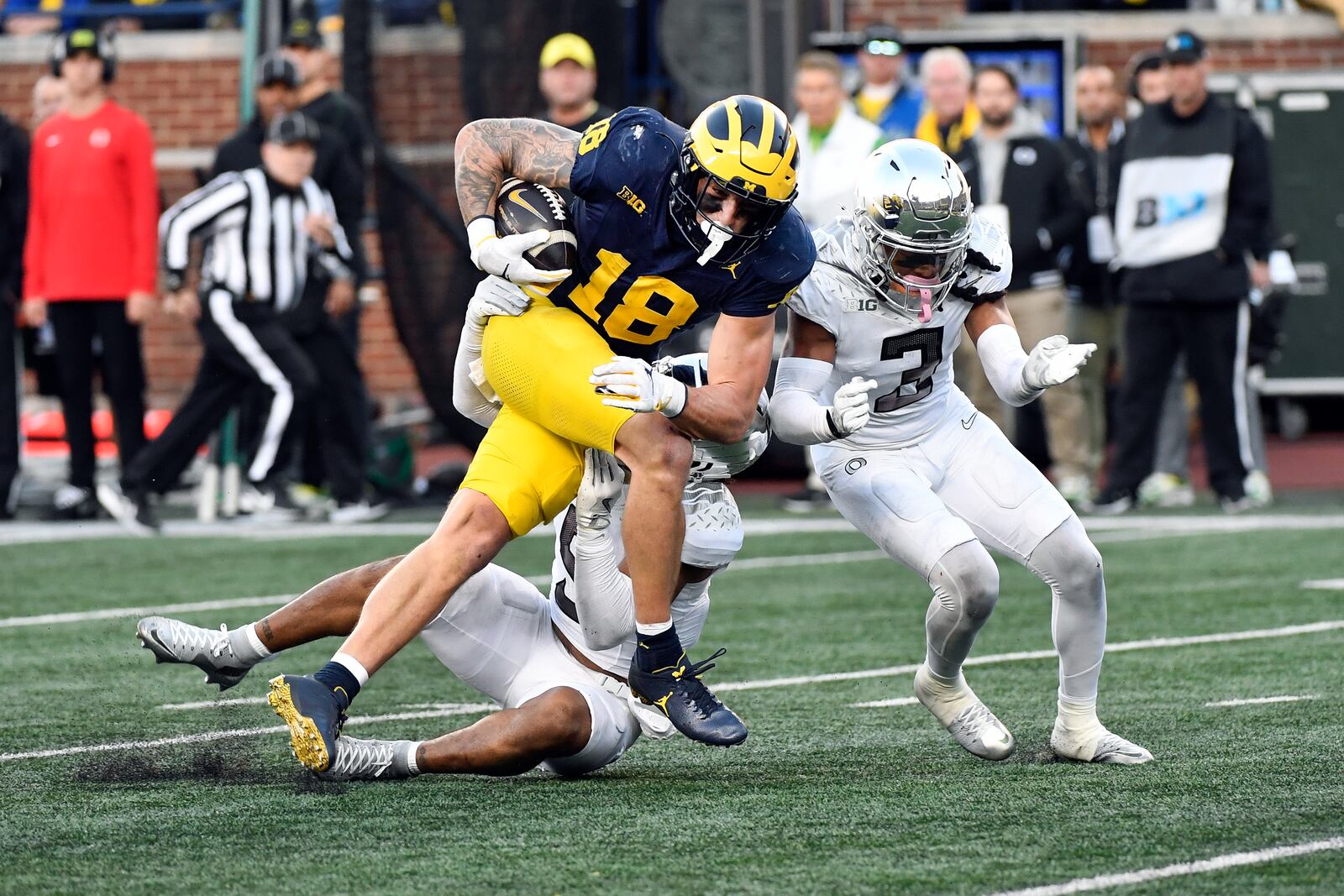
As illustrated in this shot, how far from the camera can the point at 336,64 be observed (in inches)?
497

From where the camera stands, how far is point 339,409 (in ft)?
35.1

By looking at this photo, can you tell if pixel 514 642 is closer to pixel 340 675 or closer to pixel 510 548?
pixel 340 675

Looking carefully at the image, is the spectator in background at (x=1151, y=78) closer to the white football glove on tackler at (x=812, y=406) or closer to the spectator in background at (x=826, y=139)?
the spectator in background at (x=826, y=139)

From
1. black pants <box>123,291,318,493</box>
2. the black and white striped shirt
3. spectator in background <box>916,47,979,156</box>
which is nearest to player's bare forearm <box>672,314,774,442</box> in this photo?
black pants <box>123,291,318,493</box>

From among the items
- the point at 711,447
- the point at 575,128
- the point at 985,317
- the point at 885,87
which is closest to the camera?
the point at 711,447

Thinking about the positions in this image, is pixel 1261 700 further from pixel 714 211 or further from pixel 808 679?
pixel 714 211

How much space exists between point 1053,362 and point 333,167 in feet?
21.4

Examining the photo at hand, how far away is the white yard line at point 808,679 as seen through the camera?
523 centimetres

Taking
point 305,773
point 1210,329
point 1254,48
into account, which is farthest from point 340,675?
point 1254,48

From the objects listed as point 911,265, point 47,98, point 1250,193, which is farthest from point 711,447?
point 47,98

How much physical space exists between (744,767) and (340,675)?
0.98m

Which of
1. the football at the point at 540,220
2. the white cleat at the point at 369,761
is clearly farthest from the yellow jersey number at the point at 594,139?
the white cleat at the point at 369,761

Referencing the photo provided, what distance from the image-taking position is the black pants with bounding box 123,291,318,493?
400 inches

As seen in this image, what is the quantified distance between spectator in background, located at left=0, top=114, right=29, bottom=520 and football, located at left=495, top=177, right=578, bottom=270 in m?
6.38
